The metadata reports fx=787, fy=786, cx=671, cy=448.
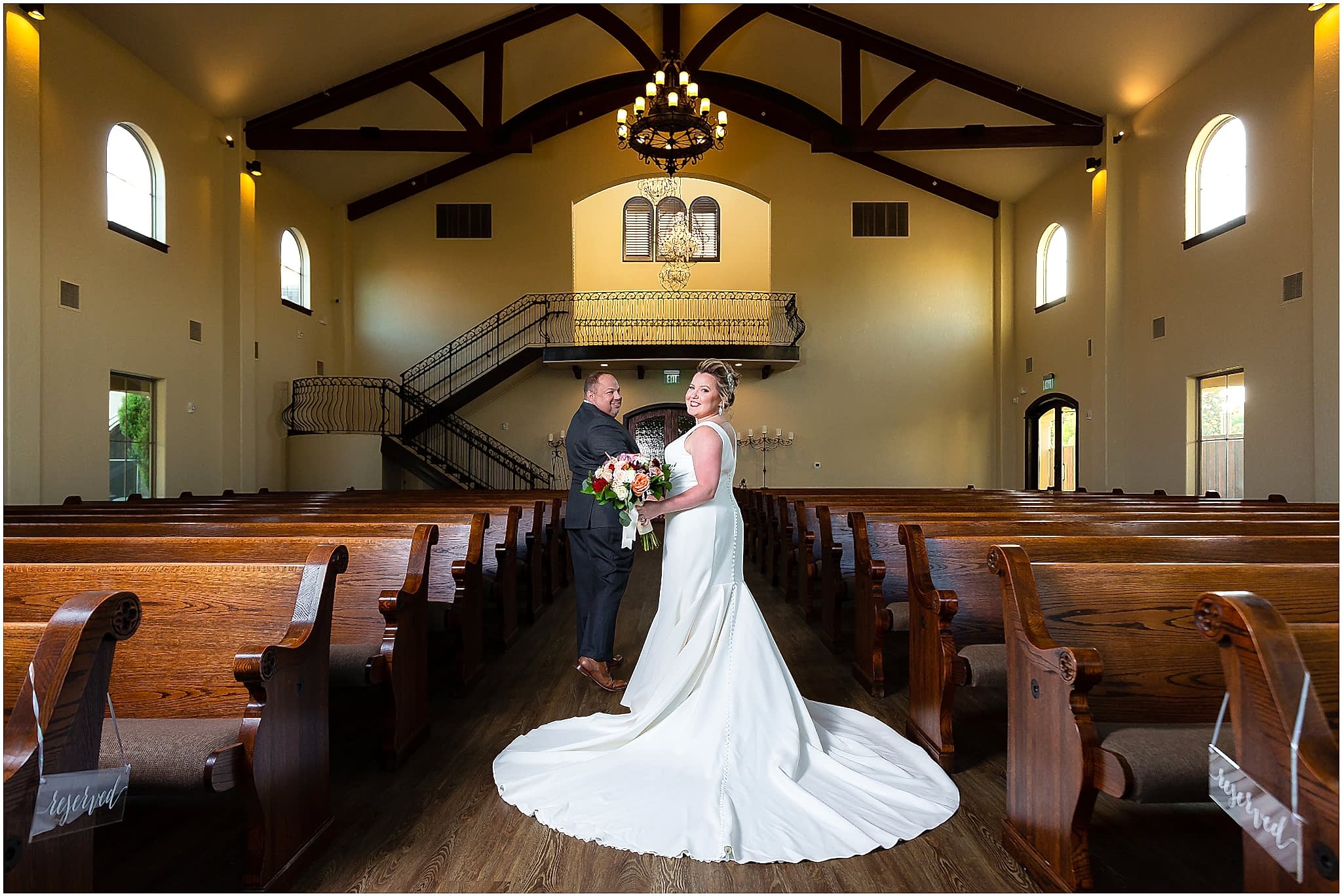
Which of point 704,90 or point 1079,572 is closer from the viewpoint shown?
point 1079,572

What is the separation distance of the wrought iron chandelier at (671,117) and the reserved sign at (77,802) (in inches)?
303

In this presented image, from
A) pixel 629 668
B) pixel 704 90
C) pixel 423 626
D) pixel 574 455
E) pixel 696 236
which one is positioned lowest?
pixel 629 668

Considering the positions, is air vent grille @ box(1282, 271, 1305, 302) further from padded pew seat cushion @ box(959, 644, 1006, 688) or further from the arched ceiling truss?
padded pew seat cushion @ box(959, 644, 1006, 688)

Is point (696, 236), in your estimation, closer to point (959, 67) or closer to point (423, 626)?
point (959, 67)

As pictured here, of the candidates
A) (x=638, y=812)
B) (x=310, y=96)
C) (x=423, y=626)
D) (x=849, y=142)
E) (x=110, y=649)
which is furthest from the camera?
(x=849, y=142)

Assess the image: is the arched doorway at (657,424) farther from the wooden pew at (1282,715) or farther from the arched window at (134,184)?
the wooden pew at (1282,715)

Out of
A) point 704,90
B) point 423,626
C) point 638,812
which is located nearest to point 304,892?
point 638,812

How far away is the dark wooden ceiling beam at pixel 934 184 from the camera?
1409 cm

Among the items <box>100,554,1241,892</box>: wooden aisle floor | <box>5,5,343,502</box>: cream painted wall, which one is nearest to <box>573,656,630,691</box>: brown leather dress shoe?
<box>100,554,1241,892</box>: wooden aisle floor

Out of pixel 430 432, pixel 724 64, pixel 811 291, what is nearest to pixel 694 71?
pixel 724 64

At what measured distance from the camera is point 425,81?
10.6 meters

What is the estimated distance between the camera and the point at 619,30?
10852 mm

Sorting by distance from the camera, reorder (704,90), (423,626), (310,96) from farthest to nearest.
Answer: (704,90) < (310,96) < (423,626)

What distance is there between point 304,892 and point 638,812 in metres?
0.91
